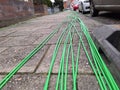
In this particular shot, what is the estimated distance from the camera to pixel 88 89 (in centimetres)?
197

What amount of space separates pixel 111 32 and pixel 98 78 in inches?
48.8

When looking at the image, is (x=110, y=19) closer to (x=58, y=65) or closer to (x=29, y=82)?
(x=58, y=65)

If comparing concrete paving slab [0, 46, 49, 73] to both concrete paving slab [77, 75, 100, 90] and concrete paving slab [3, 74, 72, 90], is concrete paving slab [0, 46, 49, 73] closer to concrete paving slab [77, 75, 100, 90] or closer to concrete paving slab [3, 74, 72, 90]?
concrete paving slab [3, 74, 72, 90]

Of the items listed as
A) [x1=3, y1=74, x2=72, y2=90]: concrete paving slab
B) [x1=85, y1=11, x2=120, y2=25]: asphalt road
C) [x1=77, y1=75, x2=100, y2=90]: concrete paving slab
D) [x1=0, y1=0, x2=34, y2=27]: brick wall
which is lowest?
[x1=3, y1=74, x2=72, y2=90]: concrete paving slab

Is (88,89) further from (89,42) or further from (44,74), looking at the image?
(89,42)

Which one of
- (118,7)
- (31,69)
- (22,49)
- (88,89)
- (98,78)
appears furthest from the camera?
(118,7)

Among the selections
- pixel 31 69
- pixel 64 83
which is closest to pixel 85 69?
pixel 64 83

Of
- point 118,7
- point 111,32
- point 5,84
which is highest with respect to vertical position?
point 118,7

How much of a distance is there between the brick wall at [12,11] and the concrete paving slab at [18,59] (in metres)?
4.32

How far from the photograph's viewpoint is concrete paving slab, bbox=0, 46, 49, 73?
8.67 ft

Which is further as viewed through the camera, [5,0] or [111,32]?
[5,0]

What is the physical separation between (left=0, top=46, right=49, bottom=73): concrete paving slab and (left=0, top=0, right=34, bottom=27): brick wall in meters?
4.32

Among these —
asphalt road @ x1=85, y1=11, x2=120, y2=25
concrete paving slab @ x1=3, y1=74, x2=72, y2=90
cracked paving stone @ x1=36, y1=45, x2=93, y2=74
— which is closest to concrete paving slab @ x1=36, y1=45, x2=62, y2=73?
cracked paving stone @ x1=36, y1=45, x2=93, y2=74

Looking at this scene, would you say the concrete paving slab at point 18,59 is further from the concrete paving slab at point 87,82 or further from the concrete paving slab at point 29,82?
the concrete paving slab at point 87,82
